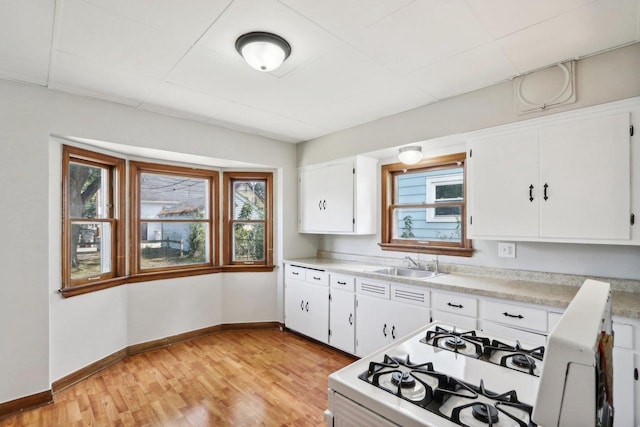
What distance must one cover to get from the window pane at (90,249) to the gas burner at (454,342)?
10.4ft

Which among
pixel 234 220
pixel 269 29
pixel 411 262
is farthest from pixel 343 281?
pixel 269 29

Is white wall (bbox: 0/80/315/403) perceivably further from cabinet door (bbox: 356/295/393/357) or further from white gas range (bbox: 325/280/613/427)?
white gas range (bbox: 325/280/613/427)

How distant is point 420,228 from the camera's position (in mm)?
3543

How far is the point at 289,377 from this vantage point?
9.50ft

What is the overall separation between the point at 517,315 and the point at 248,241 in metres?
3.16

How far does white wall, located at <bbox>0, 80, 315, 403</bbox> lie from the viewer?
7.86ft

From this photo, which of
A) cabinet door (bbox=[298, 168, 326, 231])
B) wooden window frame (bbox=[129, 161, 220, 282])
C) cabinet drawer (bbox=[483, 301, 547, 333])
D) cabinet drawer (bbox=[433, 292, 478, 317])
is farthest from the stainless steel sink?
wooden window frame (bbox=[129, 161, 220, 282])

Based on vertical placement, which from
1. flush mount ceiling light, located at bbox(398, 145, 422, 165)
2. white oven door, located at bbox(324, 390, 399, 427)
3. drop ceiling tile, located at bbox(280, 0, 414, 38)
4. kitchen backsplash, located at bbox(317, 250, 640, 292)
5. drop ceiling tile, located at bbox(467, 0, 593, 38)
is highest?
drop ceiling tile, located at bbox(467, 0, 593, 38)

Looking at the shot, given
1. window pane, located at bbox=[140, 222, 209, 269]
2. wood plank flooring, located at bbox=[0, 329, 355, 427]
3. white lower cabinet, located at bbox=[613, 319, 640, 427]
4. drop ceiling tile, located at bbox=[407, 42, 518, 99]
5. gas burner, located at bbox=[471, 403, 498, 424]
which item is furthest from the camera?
window pane, located at bbox=[140, 222, 209, 269]

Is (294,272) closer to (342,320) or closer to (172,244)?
(342,320)

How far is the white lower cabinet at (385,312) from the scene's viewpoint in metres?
2.75

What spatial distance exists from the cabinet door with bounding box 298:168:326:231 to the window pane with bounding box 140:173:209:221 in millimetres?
1239

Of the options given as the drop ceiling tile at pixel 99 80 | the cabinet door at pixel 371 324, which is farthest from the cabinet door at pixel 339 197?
the drop ceiling tile at pixel 99 80

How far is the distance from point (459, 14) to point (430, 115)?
1.28 metres
